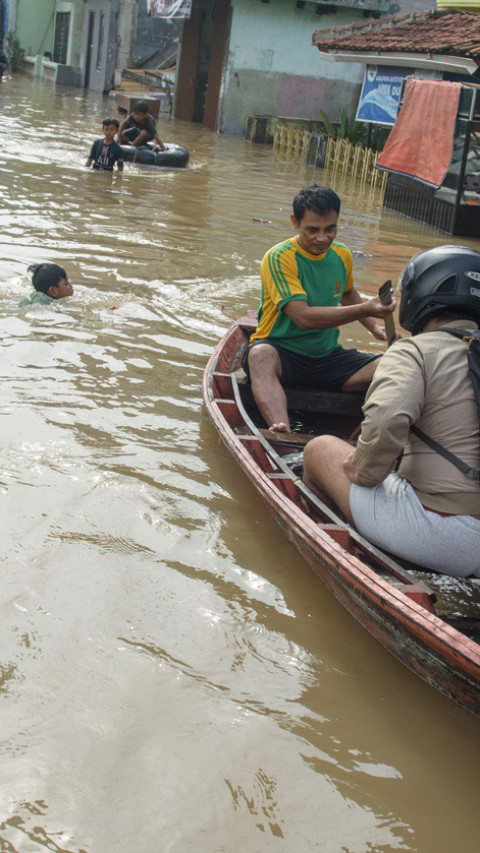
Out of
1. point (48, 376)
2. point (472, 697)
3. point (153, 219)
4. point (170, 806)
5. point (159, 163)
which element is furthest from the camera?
point (159, 163)

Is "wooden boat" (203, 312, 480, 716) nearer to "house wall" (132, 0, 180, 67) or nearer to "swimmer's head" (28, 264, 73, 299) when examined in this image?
"swimmer's head" (28, 264, 73, 299)

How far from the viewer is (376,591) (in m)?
3.18

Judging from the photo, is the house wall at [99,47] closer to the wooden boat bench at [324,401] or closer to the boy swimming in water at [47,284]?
the boy swimming in water at [47,284]

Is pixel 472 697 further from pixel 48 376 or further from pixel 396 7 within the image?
pixel 396 7

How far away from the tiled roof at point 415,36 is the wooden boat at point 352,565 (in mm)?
10149

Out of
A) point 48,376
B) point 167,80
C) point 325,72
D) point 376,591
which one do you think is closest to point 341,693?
point 376,591

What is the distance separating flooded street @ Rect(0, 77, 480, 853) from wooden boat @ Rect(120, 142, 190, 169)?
989 cm

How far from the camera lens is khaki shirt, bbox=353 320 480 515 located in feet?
10.4

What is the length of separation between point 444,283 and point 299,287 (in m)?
1.83

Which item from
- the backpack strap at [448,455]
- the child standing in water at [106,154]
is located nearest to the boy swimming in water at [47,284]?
the backpack strap at [448,455]

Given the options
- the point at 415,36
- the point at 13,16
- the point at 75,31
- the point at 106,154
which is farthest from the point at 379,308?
the point at 13,16

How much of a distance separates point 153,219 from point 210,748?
978 centimetres

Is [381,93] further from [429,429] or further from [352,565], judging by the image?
[352,565]

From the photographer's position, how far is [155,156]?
16250 mm
